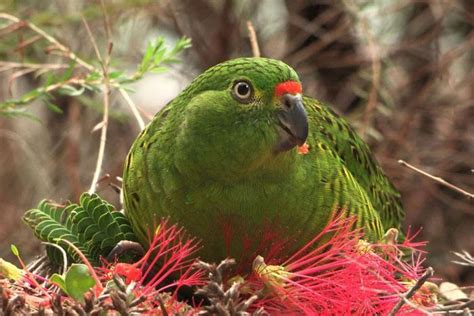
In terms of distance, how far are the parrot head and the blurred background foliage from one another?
1.39m

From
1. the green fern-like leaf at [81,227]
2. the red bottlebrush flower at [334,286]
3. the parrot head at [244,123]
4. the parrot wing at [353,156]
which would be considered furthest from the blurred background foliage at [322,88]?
the red bottlebrush flower at [334,286]

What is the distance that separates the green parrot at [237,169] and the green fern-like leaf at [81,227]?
91 mm

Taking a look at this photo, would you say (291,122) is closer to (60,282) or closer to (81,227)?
(81,227)

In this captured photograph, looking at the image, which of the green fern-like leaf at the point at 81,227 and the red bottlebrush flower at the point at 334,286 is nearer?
the red bottlebrush flower at the point at 334,286

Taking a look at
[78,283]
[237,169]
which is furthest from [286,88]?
[78,283]

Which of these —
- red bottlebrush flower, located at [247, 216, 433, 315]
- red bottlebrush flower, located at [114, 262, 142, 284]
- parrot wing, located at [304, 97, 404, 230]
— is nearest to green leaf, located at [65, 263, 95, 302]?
red bottlebrush flower, located at [114, 262, 142, 284]

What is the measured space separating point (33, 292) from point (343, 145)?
3.88ft

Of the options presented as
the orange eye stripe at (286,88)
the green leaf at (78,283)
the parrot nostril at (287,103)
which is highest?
the orange eye stripe at (286,88)

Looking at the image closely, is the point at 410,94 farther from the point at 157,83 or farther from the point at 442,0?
the point at 157,83

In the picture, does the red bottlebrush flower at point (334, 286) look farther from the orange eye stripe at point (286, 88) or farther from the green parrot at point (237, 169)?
the orange eye stripe at point (286, 88)

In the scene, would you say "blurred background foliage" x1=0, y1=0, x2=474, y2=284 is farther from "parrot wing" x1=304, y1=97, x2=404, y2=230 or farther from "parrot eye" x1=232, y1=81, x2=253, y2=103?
"parrot eye" x1=232, y1=81, x2=253, y2=103

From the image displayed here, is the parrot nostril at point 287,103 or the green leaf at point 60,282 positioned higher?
the parrot nostril at point 287,103

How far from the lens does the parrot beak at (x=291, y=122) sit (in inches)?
89.1

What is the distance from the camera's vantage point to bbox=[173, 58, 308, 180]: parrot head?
2.30 metres
